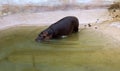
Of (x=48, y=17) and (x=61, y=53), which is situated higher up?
(x=48, y=17)

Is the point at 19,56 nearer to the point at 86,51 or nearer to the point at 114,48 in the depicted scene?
the point at 86,51

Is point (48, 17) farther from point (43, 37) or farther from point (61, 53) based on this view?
point (61, 53)

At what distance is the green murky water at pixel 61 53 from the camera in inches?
172

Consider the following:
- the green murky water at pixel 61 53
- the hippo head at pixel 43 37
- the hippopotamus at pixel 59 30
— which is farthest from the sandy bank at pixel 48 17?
the hippo head at pixel 43 37

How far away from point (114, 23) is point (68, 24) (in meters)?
1.18

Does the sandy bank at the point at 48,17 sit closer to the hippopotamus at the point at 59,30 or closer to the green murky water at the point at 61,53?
the hippopotamus at the point at 59,30

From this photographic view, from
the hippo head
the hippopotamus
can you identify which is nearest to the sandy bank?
the hippopotamus

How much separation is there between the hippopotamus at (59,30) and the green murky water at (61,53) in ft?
0.38

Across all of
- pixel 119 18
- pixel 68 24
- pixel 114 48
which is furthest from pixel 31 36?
pixel 119 18

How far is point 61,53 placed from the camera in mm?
4867

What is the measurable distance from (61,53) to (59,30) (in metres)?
0.81

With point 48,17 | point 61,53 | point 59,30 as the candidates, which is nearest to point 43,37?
point 59,30

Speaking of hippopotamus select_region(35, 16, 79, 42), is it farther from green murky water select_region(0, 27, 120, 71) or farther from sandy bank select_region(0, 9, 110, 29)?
sandy bank select_region(0, 9, 110, 29)

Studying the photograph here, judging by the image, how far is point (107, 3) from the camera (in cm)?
767
